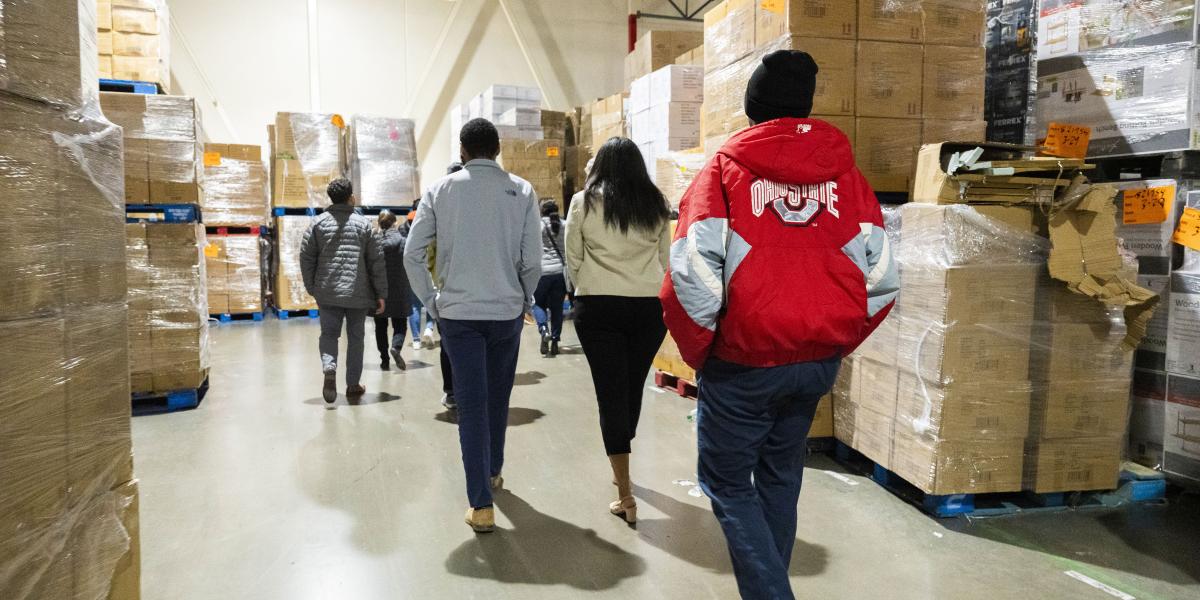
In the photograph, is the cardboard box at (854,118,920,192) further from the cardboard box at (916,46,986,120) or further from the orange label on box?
the orange label on box

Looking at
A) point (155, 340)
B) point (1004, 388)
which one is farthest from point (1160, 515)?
point (155, 340)

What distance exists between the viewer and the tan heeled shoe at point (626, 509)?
140 inches

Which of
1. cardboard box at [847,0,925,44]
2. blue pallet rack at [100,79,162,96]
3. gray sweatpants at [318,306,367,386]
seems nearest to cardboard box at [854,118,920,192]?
cardboard box at [847,0,925,44]

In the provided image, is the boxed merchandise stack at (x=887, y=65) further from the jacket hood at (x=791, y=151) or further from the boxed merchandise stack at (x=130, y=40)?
the boxed merchandise stack at (x=130, y=40)

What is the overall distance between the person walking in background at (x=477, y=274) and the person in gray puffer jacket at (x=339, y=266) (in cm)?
251

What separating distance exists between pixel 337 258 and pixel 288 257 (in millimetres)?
6143

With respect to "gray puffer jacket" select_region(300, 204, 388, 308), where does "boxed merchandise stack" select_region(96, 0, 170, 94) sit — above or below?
above

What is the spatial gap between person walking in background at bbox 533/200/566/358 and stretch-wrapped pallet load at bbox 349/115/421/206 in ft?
14.0

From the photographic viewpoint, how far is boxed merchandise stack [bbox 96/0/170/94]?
618 centimetres

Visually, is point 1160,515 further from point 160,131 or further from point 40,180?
point 160,131

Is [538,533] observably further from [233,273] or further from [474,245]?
[233,273]

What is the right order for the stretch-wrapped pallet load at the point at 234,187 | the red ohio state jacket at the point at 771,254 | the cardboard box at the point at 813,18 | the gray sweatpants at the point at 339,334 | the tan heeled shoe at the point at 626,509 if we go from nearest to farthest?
1. the red ohio state jacket at the point at 771,254
2. the tan heeled shoe at the point at 626,509
3. the cardboard box at the point at 813,18
4. the gray sweatpants at the point at 339,334
5. the stretch-wrapped pallet load at the point at 234,187

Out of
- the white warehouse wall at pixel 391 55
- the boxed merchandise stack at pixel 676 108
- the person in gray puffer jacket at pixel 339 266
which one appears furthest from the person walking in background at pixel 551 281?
the white warehouse wall at pixel 391 55

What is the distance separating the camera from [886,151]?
178 inches
